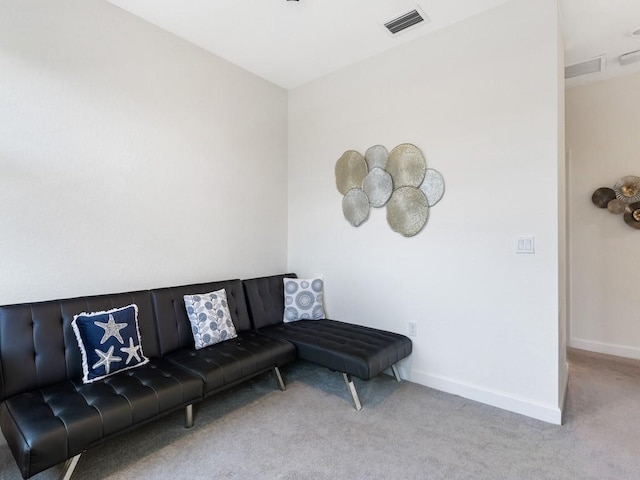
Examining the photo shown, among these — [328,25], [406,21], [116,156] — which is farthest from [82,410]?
[406,21]

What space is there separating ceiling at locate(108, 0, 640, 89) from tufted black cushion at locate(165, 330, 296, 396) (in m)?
2.62

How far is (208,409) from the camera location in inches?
96.5

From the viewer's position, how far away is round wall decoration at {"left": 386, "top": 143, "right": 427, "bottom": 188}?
2.88 metres

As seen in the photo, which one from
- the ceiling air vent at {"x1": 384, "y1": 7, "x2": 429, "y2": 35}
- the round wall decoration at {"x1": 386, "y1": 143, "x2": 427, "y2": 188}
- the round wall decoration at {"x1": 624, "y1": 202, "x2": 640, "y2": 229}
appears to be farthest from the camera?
the round wall decoration at {"x1": 624, "y1": 202, "x2": 640, "y2": 229}

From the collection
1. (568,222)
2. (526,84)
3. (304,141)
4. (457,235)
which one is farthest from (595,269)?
(304,141)

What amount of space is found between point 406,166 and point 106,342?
2630 millimetres

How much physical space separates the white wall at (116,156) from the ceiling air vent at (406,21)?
156cm

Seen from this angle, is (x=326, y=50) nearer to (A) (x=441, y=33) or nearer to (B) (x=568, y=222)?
(A) (x=441, y=33)

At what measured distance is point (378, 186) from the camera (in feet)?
10.3

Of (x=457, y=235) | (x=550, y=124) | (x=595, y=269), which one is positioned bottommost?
(x=595, y=269)

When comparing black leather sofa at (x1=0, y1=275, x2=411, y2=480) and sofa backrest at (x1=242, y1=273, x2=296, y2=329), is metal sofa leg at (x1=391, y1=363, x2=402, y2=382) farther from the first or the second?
sofa backrest at (x1=242, y1=273, x2=296, y2=329)

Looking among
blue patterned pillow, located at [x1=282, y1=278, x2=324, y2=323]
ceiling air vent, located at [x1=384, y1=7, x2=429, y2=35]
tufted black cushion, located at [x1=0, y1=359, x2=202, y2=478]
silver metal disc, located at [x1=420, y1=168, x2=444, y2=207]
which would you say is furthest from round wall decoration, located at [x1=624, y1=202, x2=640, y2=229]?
tufted black cushion, located at [x1=0, y1=359, x2=202, y2=478]

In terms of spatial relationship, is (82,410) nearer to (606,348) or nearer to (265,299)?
(265,299)

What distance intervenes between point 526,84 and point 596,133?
1924 millimetres
